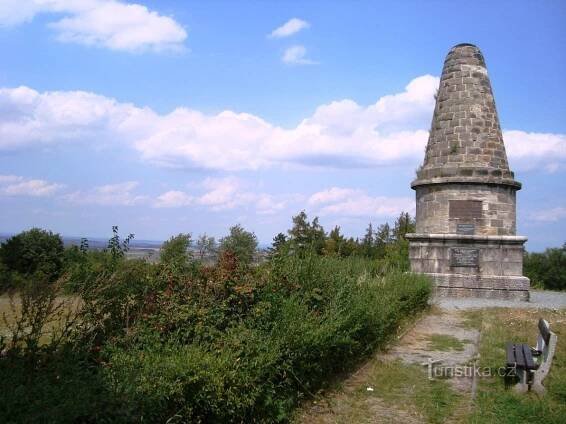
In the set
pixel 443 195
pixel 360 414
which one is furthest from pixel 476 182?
pixel 360 414

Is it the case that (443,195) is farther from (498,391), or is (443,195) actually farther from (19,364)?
(19,364)

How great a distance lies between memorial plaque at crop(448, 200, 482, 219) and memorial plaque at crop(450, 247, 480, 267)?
0.99 metres

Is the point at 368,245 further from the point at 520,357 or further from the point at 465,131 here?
the point at 520,357

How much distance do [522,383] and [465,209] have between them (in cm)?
1029

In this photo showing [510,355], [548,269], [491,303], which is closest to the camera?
[510,355]

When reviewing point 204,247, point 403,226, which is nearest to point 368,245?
point 403,226

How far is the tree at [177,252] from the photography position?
5.97 meters

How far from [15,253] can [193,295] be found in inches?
540

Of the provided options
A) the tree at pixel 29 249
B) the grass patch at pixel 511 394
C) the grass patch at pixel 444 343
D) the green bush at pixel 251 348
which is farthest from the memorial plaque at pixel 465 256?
the tree at pixel 29 249

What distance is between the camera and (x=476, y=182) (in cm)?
1535

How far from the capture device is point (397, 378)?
632cm

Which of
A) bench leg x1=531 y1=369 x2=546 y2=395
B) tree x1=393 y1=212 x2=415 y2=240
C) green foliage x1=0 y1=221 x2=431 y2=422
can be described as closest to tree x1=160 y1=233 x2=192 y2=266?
green foliage x1=0 y1=221 x2=431 y2=422

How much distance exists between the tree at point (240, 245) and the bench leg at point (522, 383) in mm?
3441

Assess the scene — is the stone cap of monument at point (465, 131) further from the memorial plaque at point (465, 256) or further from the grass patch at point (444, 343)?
the grass patch at point (444, 343)
